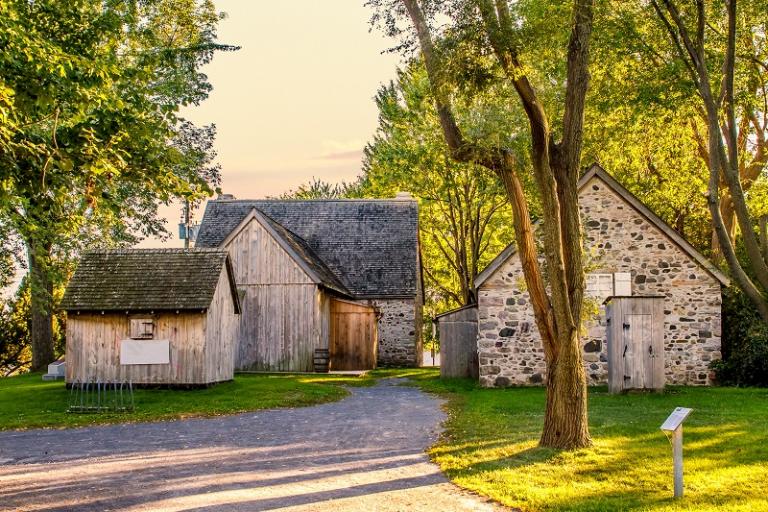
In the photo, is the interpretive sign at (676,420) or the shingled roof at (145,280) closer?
the interpretive sign at (676,420)

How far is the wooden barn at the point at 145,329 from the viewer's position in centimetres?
2369

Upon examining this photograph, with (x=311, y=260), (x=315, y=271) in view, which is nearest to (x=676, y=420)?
(x=315, y=271)

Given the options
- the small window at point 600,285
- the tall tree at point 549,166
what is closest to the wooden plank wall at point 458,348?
the small window at point 600,285

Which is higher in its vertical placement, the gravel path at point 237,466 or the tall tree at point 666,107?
the tall tree at point 666,107

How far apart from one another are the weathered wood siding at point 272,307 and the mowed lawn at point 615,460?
1458 centimetres

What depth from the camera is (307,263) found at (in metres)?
32.2

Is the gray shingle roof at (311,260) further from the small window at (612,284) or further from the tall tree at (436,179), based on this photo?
the small window at (612,284)

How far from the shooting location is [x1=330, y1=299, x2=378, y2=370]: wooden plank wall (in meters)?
34.5

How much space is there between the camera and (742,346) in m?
23.5

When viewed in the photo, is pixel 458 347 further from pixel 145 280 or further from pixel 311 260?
pixel 145 280

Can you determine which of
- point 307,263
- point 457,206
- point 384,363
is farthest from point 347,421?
point 457,206

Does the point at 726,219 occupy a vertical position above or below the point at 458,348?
above

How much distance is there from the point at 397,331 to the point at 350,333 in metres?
4.72

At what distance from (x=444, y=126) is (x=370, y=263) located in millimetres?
26933
